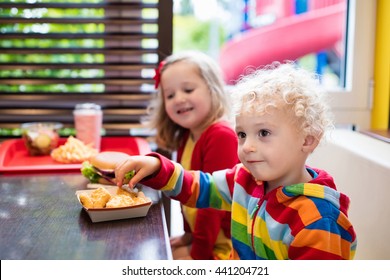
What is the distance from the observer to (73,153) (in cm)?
131

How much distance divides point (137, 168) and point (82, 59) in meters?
0.78

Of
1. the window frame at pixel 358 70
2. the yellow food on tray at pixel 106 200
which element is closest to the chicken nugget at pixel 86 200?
the yellow food on tray at pixel 106 200

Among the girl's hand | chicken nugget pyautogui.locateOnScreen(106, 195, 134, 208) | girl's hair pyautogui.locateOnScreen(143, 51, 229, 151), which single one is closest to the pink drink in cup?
girl's hair pyautogui.locateOnScreen(143, 51, 229, 151)

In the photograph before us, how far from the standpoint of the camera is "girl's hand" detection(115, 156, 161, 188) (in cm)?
98

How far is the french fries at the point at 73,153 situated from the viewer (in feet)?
4.27

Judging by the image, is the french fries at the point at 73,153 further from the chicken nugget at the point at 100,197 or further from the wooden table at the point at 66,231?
the chicken nugget at the point at 100,197

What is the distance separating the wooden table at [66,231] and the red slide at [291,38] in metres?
2.21

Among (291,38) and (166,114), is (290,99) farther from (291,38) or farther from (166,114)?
(291,38)

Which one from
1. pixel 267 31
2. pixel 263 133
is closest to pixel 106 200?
pixel 263 133

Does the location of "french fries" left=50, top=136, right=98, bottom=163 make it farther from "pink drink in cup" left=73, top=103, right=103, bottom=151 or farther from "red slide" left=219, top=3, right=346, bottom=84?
"red slide" left=219, top=3, right=346, bottom=84
